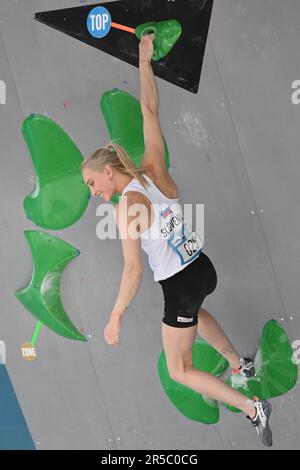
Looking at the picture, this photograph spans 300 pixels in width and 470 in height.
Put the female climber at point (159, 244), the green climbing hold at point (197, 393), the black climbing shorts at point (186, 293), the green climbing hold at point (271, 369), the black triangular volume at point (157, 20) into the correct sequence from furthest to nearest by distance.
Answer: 1. the green climbing hold at point (197, 393)
2. the green climbing hold at point (271, 369)
3. the black triangular volume at point (157, 20)
4. the black climbing shorts at point (186, 293)
5. the female climber at point (159, 244)

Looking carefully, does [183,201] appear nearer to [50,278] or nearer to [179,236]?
[179,236]

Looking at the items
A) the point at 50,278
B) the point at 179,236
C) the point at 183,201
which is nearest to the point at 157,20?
the point at 183,201

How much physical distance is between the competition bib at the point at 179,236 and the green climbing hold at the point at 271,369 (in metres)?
0.51

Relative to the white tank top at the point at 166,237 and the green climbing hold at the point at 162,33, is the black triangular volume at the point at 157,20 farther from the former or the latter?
the white tank top at the point at 166,237

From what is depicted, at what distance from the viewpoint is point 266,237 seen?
313 centimetres

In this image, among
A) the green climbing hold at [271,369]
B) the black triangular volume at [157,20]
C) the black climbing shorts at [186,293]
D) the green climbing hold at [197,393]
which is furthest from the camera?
the green climbing hold at [197,393]

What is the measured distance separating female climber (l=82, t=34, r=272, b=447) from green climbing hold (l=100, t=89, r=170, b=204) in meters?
0.22

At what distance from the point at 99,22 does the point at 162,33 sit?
301 mm

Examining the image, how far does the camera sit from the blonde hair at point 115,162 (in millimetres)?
2887

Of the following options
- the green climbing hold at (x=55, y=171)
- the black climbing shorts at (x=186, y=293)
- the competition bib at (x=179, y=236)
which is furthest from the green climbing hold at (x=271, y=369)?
the green climbing hold at (x=55, y=171)

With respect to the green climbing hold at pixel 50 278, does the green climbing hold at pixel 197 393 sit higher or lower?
lower

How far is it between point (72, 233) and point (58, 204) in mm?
147

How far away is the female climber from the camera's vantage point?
285cm

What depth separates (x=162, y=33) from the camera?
3121 mm
